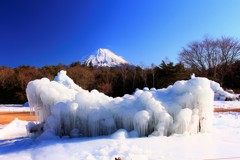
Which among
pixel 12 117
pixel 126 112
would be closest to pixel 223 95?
pixel 12 117

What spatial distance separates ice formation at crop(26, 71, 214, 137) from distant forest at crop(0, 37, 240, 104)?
21730mm

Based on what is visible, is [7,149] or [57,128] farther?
[57,128]

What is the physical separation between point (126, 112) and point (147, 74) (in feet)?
90.3

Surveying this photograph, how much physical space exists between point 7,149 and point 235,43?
33.9 m

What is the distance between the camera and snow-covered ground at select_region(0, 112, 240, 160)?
515cm

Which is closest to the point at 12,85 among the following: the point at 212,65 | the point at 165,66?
the point at 165,66

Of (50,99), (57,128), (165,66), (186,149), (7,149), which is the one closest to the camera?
(186,149)

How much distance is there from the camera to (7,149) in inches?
245

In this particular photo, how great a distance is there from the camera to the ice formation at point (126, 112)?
22.8 ft

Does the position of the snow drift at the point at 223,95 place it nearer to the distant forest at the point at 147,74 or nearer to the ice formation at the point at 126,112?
the distant forest at the point at 147,74

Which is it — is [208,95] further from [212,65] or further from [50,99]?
[212,65]

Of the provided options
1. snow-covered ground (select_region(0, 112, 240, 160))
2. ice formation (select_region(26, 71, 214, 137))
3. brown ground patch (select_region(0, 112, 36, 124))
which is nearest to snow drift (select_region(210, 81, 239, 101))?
brown ground patch (select_region(0, 112, 36, 124))

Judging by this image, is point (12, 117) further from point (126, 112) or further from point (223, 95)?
point (223, 95)

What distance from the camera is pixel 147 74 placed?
113 feet
